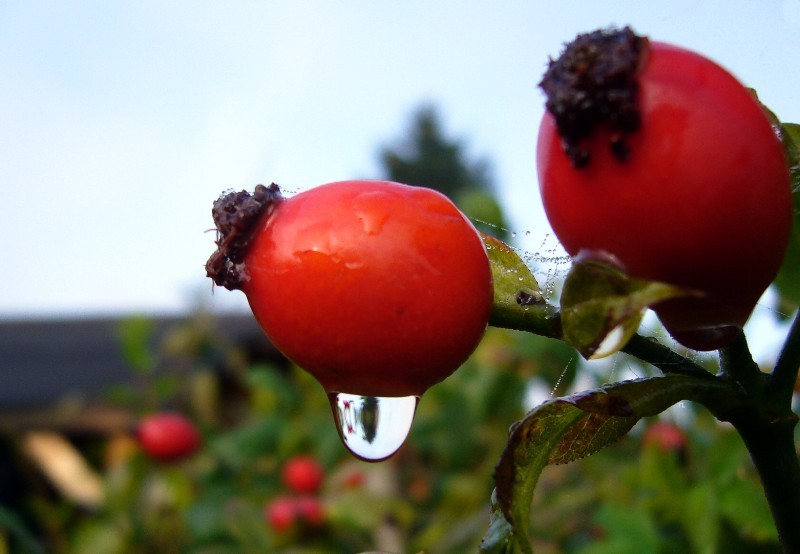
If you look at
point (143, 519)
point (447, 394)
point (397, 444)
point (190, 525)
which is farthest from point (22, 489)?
point (397, 444)

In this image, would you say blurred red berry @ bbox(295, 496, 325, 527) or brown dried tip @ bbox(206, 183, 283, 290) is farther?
blurred red berry @ bbox(295, 496, 325, 527)

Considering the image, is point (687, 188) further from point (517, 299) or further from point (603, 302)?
point (517, 299)

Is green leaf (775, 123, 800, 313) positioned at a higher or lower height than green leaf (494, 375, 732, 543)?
higher

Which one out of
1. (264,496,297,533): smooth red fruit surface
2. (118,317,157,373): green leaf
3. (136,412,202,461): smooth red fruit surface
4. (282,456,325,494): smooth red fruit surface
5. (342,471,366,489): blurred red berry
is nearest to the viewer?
(264,496,297,533): smooth red fruit surface

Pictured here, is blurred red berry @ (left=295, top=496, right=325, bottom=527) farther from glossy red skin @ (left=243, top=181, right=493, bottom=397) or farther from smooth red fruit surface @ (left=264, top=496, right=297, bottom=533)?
glossy red skin @ (left=243, top=181, right=493, bottom=397)

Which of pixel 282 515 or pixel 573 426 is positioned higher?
pixel 573 426

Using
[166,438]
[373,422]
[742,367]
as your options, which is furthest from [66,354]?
[742,367]

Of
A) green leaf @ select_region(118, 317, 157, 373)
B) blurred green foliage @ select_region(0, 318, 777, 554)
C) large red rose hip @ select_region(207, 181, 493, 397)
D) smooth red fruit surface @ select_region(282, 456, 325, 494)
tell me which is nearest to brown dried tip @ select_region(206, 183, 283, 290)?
large red rose hip @ select_region(207, 181, 493, 397)

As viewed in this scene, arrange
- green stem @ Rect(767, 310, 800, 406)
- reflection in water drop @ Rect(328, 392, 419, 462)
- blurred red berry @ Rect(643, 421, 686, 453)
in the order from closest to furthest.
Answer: green stem @ Rect(767, 310, 800, 406) < reflection in water drop @ Rect(328, 392, 419, 462) < blurred red berry @ Rect(643, 421, 686, 453)
